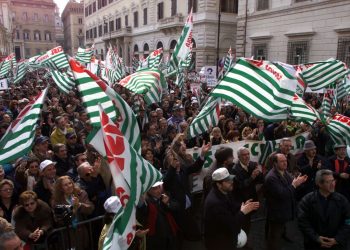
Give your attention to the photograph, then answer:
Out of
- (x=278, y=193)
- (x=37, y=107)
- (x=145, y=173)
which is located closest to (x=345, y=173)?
(x=278, y=193)

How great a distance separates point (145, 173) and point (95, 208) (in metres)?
1.34

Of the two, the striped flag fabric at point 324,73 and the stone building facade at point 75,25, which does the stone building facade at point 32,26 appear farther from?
the striped flag fabric at point 324,73

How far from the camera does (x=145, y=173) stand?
3307 mm

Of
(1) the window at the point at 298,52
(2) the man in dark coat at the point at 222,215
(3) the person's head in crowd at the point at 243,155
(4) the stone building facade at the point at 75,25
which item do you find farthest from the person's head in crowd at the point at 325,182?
(4) the stone building facade at the point at 75,25

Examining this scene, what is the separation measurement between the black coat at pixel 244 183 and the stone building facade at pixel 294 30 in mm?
15312

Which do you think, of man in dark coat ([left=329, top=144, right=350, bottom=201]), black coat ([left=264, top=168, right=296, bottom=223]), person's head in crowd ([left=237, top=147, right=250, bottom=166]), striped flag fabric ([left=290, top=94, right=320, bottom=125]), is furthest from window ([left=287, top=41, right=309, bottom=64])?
black coat ([left=264, top=168, right=296, bottom=223])

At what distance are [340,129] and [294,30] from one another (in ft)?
53.2

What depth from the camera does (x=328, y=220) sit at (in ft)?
12.4

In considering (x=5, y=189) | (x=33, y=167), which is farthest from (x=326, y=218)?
(x=33, y=167)

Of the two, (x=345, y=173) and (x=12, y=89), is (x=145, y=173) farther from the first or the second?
(x=12, y=89)

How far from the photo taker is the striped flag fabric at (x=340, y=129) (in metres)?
6.02

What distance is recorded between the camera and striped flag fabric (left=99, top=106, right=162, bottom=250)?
2.93m

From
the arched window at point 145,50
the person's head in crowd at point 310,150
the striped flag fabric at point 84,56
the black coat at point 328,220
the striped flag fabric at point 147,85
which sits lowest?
the black coat at point 328,220

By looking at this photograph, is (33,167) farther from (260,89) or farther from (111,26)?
(111,26)
